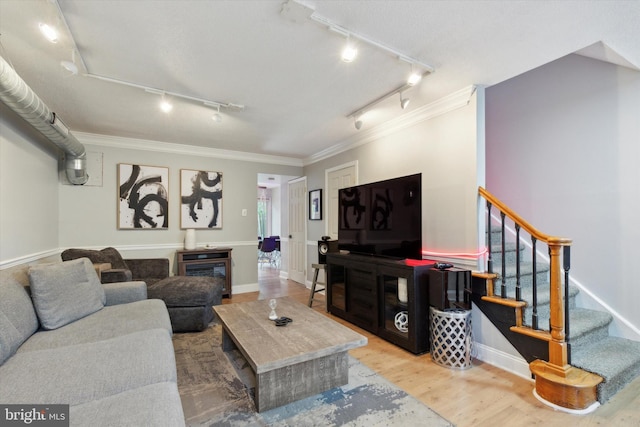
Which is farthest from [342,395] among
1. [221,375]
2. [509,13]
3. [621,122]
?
[621,122]

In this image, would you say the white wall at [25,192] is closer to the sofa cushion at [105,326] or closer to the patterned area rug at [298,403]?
the sofa cushion at [105,326]

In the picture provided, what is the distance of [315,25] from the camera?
A: 1812 mm

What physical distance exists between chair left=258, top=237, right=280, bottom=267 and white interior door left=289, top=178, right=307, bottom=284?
1852mm

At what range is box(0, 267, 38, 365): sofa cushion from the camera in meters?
1.55

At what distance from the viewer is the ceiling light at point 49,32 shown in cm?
175

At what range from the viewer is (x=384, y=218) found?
314 centimetres

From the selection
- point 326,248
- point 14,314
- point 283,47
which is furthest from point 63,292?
point 326,248

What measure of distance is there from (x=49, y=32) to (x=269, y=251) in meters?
6.38

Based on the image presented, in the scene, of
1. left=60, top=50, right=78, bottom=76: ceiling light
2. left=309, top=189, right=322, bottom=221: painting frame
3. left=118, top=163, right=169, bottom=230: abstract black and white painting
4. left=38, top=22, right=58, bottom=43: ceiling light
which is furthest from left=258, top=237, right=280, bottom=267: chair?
left=38, top=22, right=58, bottom=43: ceiling light

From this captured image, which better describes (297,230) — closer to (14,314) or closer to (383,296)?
(383,296)

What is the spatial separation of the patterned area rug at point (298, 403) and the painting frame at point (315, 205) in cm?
300

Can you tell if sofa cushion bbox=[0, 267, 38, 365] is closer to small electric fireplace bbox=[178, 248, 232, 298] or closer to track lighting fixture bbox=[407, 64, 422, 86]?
small electric fireplace bbox=[178, 248, 232, 298]

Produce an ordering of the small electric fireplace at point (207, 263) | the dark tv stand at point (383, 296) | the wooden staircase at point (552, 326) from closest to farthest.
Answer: the wooden staircase at point (552, 326)
the dark tv stand at point (383, 296)
the small electric fireplace at point (207, 263)

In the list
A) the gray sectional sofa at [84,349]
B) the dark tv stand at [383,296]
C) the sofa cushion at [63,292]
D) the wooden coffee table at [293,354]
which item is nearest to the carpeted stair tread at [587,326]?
the dark tv stand at [383,296]
